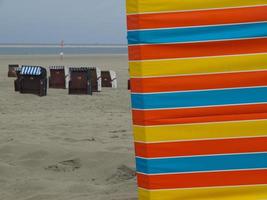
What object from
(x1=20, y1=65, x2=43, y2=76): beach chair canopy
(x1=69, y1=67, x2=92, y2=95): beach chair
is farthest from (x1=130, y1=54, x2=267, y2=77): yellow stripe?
(x1=69, y1=67, x2=92, y2=95): beach chair

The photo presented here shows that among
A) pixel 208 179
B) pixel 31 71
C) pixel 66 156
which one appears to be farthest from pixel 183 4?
pixel 31 71

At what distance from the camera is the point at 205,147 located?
2842 millimetres

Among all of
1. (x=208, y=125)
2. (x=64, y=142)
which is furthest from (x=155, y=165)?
(x=64, y=142)

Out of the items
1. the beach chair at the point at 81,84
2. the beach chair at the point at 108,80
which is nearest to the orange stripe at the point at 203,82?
the beach chair at the point at 81,84

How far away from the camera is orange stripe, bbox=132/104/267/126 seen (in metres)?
2.81

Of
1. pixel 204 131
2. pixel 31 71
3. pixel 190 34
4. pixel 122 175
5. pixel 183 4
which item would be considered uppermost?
pixel 183 4

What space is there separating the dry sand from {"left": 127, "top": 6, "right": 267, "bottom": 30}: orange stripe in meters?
1.70

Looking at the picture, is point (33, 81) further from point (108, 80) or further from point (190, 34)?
point (190, 34)

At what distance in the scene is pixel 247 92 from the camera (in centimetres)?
280

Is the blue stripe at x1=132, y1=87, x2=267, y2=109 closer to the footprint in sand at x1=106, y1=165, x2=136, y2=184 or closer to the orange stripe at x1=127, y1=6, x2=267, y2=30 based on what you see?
the orange stripe at x1=127, y1=6, x2=267, y2=30

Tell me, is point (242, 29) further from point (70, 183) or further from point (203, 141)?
point (70, 183)

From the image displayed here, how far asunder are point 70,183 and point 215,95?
7.21 ft

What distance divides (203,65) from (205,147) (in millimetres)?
435

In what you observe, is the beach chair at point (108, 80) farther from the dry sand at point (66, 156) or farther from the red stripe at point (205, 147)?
the red stripe at point (205, 147)
